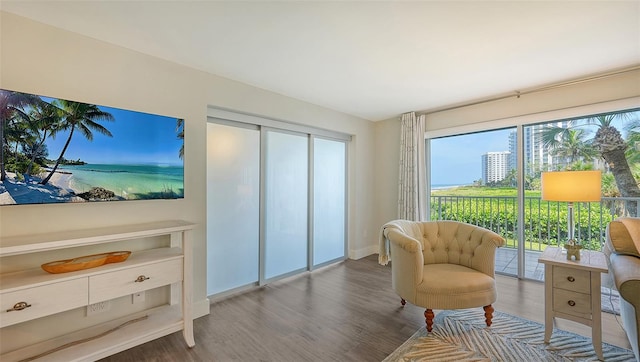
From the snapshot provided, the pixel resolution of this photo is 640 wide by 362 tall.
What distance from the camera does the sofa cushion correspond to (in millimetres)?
1903

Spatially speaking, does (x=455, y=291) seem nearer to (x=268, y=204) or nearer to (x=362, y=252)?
(x=268, y=204)

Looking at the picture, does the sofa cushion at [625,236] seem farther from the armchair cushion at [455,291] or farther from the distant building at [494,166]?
the distant building at [494,166]

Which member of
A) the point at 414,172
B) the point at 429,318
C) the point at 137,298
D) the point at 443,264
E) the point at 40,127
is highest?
the point at 40,127

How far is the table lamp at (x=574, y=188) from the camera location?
1971mm

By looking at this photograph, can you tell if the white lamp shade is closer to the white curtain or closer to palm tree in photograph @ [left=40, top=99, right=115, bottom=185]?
the white curtain

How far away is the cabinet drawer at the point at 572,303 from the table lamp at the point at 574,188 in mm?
269

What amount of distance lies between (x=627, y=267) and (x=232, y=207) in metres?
3.24

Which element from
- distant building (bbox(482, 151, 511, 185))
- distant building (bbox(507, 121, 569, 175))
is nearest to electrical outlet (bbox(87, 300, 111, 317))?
distant building (bbox(482, 151, 511, 185))

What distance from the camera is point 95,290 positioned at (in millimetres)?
1602

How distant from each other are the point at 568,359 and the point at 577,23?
2367 millimetres

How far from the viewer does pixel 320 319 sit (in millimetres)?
2396

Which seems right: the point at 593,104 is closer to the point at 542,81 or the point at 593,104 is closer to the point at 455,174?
the point at 542,81

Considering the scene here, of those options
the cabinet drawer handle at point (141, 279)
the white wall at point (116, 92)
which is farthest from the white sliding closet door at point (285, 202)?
the cabinet drawer handle at point (141, 279)

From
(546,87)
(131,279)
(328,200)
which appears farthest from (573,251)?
(131,279)
